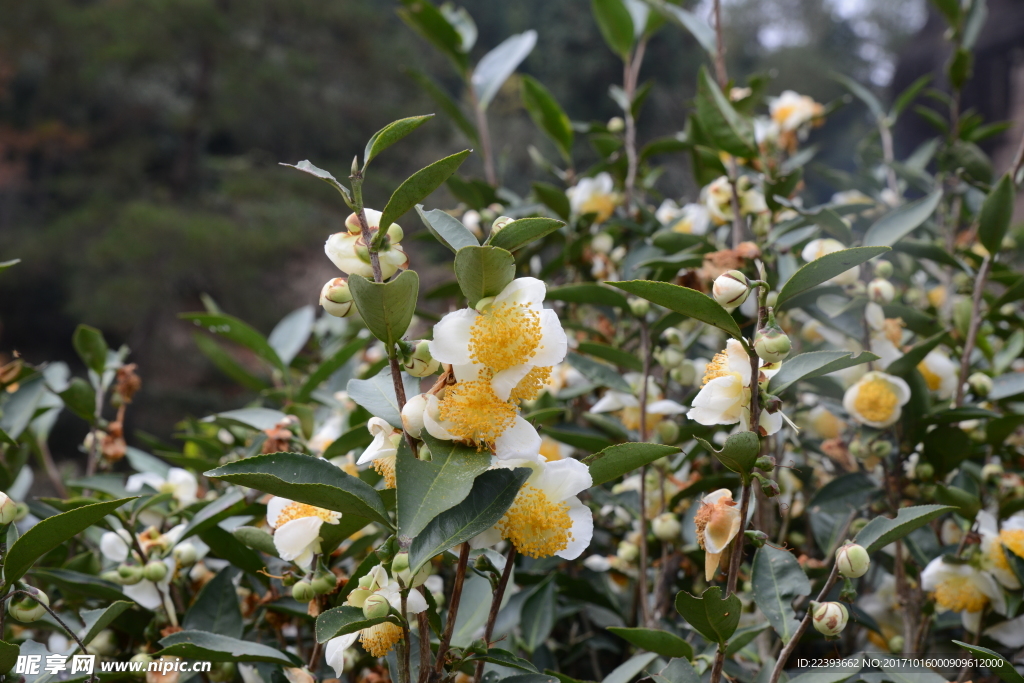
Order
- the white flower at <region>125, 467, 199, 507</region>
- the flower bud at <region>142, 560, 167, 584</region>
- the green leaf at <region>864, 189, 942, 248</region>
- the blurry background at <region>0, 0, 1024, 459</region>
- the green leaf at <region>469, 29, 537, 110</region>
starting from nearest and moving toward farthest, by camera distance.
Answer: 1. the flower bud at <region>142, 560, 167, 584</region>
2. the green leaf at <region>864, 189, 942, 248</region>
3. the white flower at <region>125, 467, 199, 507</region>
4. the green leaf at <region>469, 29, 537, 110</region>
5. the blurry background at <region>0, 0, 1024, 459</region>

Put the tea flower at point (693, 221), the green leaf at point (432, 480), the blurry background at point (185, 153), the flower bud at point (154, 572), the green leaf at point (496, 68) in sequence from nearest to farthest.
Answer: the green leaf at point (432, 480)
the flower bud at point (154, 572)
the tea flower at point (693, 221)
the green leaf at point (496, 68)
the blurry background at point (185, 153)

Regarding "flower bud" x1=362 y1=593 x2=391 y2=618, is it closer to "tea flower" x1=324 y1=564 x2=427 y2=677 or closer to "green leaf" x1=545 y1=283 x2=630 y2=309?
"tea flower" x1=324 y1=564 x2=427 y2=677

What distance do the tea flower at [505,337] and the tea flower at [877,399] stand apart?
435 millimetres

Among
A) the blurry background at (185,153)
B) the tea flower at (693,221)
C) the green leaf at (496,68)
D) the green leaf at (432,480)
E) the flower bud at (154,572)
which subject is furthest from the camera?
the blurry background at (185,153)

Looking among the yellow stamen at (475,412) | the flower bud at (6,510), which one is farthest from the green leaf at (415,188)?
the flower bud at (6,510)

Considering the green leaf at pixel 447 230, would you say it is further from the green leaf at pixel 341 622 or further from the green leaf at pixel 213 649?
the green leaf at pixel 213 649

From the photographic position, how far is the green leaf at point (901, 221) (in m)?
0.76

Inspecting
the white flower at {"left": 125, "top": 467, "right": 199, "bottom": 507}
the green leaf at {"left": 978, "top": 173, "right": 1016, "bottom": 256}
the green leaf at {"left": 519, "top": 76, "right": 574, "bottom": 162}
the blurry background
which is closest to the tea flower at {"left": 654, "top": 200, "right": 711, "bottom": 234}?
the green leaf at {"left": 519, "top": 76, "right": 574, "bottom": 162}

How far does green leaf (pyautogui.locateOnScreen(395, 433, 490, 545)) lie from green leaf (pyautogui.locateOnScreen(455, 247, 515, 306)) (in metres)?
0.10

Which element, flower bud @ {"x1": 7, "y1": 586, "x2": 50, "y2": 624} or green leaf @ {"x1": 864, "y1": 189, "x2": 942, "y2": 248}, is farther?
green leaf @ {"x1": 864, "y1": 189, "x2": 942, "y2": 248}

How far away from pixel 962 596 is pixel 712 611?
354 mm

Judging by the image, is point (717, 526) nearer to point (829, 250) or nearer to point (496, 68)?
point (829, 250)

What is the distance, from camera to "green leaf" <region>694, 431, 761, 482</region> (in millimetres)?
485

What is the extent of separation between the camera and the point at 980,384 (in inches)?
31.7
